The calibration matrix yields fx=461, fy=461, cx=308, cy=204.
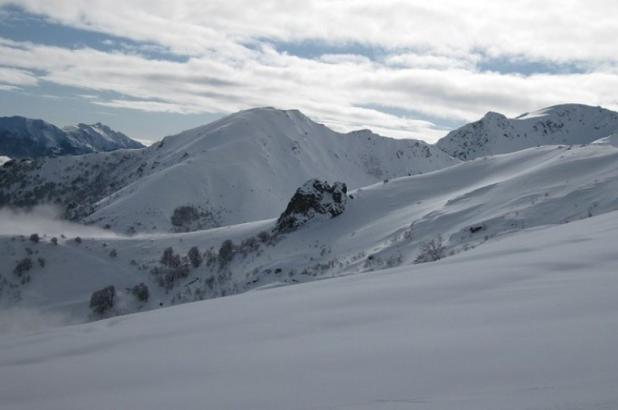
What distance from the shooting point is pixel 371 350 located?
3.64 metres

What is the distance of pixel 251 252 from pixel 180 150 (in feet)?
255

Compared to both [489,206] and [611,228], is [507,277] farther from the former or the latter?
[489,206]

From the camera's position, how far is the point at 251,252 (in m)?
31.9

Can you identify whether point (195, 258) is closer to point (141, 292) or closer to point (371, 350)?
point (141, 292)

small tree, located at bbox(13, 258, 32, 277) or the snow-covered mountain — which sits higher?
the snow-covered mountain

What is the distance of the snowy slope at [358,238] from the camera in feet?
68.3

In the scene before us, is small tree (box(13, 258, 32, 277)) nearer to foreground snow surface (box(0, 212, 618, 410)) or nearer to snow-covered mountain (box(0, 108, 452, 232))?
snow-covered mountain (box(0, 108, 452, 232))

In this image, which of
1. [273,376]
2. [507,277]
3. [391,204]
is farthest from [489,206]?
[273,376]

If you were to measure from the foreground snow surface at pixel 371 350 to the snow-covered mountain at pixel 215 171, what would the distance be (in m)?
54.3

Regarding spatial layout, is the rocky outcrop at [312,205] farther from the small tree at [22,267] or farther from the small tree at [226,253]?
the small tree at [22,267]

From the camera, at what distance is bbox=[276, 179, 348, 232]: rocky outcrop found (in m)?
35.7

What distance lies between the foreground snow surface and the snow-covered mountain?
54.3m

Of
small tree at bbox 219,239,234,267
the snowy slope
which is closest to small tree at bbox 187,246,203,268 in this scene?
the snowy slope

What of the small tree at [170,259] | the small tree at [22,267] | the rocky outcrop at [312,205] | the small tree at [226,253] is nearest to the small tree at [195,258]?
the small tree at [170,259]
